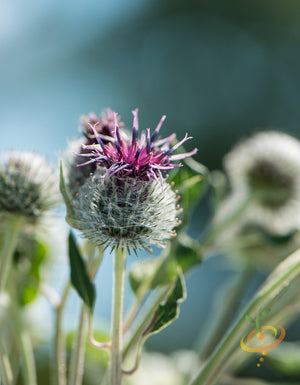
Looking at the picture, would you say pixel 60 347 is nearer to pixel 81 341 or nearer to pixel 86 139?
pixel 81 341

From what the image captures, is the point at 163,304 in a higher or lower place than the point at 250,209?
lower

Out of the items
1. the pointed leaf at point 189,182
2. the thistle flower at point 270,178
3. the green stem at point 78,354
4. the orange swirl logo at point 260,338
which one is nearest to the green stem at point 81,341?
the green stem at point 78,354

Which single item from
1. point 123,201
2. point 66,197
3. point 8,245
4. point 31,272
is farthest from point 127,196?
point 31,272

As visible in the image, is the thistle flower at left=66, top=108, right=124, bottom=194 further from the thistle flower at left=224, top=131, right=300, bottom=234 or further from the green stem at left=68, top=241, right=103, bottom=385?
the thistle flower at left=224, top=131, right=300, bottom=234

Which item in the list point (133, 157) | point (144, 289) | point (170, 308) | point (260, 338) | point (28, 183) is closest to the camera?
point (133, 157)

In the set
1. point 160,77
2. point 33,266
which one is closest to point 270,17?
point 160,77

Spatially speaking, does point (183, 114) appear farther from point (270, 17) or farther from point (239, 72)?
point (270, 17)
